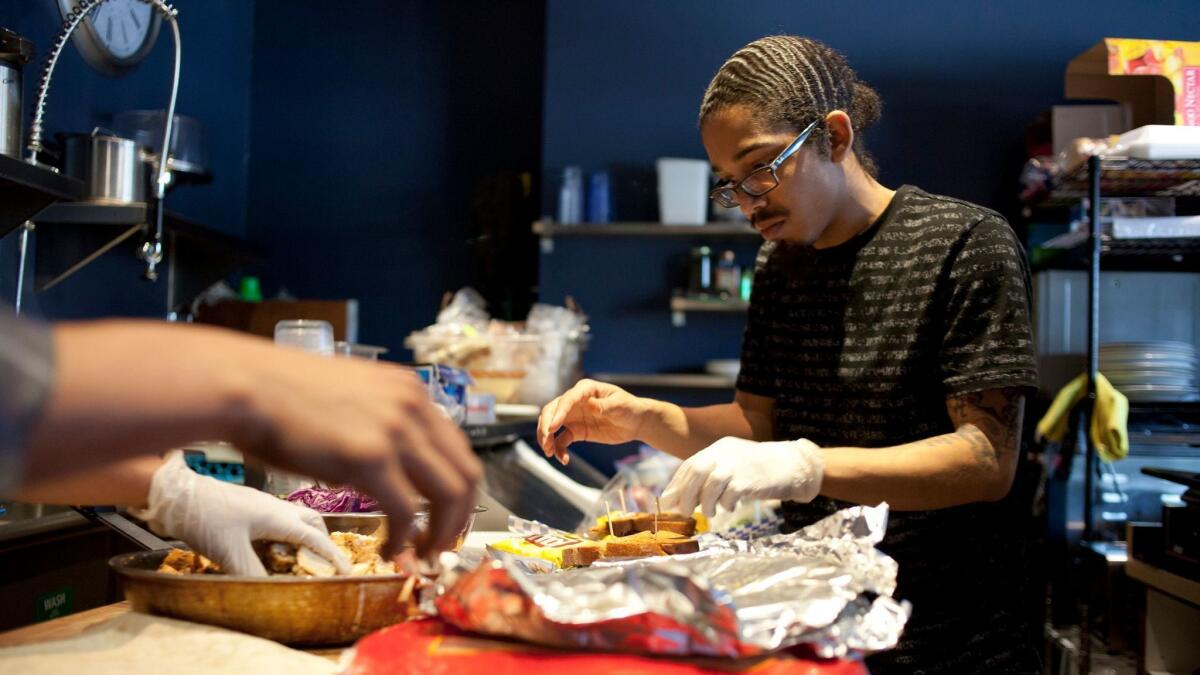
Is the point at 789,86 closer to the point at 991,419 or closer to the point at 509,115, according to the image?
the point at 991,419

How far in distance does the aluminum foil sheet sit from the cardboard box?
11.4 feet

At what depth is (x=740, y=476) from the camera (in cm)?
148

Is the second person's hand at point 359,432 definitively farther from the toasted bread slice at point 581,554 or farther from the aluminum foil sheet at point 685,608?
the toasted bread slice at point 581,554

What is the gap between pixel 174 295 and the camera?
4270 mm

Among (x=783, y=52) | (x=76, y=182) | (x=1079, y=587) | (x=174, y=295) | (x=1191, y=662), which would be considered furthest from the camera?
(x=174, y=295)

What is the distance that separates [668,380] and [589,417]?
3.08m

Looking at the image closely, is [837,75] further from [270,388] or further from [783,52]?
[270,388]

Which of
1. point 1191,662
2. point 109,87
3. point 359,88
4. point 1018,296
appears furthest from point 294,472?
point 359,88

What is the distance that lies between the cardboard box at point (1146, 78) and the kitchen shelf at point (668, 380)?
78.0 inches

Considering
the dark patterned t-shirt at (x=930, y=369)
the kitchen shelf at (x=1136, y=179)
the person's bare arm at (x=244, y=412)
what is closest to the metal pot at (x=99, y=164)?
the dark patterned t-shirt at (x=930, y=369)

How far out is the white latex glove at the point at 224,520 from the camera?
1.17m

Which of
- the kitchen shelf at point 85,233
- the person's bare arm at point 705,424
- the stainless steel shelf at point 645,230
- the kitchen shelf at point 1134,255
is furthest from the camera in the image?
the stainless steel shelf at point 645,230

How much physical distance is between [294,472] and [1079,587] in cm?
384

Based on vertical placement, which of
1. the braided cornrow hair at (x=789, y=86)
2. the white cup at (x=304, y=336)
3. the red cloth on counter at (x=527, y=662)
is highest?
the braided cornrow hair at (x=789, y=86)
